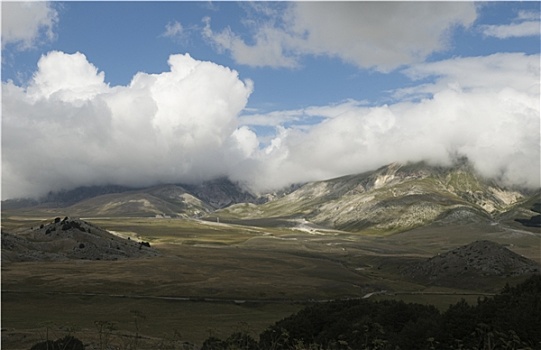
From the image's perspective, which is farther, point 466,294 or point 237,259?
point 237,259

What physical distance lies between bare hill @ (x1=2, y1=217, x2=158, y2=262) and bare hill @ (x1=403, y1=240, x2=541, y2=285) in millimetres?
99879

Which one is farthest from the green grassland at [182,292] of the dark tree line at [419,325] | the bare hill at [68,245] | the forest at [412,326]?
the dark tree line at [419,325]

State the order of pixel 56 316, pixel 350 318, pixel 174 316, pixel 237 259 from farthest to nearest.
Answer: pixel 237 259, pixel 174 316, pixel 56 316, pixel 350 318

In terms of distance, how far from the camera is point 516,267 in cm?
13912

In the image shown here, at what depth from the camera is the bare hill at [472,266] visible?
136250mm

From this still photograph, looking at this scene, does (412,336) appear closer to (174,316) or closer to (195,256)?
(174,316)

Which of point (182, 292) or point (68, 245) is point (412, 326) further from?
point (68, 245)

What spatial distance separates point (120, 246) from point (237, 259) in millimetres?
45278

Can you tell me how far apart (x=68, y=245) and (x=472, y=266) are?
13486cm

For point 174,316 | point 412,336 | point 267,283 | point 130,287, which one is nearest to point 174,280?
point 130,287

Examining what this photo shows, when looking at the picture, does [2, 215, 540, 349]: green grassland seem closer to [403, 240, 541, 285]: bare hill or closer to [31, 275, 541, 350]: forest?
[403, 240, 541, 285]: bare hill

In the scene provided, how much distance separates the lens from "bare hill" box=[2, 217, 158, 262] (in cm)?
Answer: 15038

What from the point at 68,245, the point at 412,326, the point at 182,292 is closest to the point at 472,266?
the point at 182,292

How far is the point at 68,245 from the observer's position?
16650 cm
